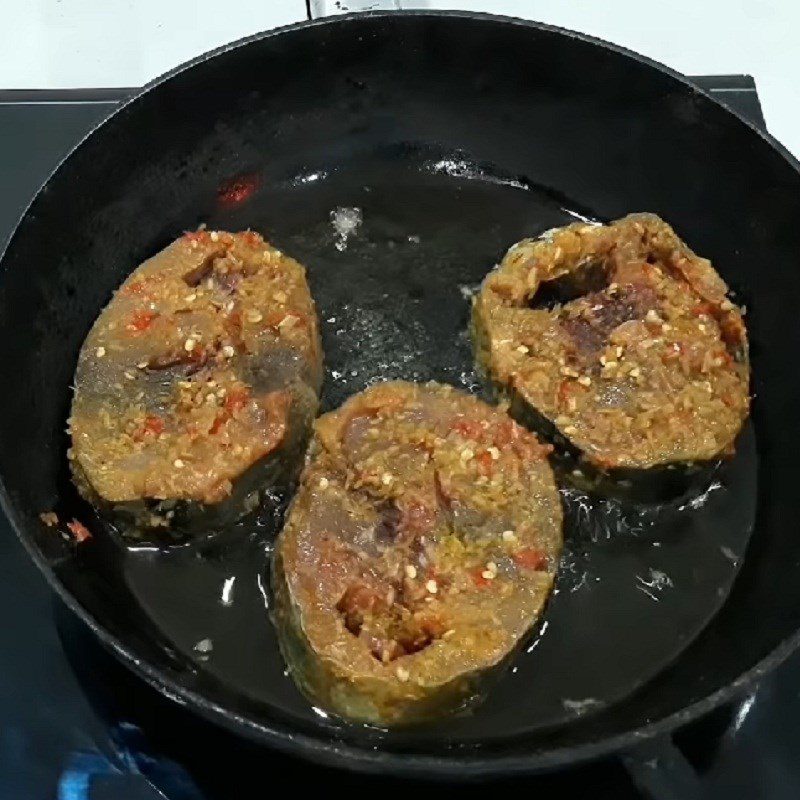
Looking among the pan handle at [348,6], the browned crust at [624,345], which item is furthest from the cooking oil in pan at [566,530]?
the pan handle at [348,6]

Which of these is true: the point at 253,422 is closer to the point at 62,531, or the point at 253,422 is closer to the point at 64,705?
the point at 62,531

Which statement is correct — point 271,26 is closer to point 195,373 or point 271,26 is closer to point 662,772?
point 195,373

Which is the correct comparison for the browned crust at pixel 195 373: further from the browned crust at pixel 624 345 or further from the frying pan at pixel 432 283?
the browned crust at pixel 624 345

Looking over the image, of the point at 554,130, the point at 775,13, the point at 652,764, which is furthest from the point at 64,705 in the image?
the point at 775,13

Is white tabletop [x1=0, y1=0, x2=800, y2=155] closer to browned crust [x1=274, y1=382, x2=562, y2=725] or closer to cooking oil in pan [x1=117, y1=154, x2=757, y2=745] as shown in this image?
cooking oil in pan [x1=117, y1=154, x2=757, y2=745]

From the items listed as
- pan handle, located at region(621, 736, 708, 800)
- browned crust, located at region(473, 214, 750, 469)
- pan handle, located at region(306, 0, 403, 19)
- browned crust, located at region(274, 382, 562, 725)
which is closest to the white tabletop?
pan handle, located at region(306, 0, 403, 19)
